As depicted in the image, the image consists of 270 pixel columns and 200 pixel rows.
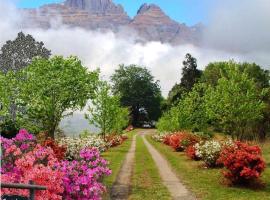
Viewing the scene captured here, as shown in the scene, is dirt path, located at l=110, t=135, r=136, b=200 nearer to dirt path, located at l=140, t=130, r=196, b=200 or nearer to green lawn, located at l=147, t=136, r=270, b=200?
dirt path, located at l=140, t=130, r=196, b=200

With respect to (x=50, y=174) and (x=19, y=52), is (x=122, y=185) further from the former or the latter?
(x=19, y=52)

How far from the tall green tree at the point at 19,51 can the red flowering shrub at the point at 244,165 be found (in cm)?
4257

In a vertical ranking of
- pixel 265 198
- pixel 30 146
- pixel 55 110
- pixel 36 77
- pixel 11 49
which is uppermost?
pixel 11 49

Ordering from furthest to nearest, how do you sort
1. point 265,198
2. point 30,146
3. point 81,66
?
point 81,66
point 265,198
point 30,146

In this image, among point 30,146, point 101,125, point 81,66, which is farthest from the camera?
point 101,125

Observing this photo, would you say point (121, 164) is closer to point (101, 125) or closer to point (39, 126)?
point (39, 126)

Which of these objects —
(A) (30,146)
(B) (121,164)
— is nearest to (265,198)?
(A) (30,146)

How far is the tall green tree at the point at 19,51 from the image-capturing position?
60656mm

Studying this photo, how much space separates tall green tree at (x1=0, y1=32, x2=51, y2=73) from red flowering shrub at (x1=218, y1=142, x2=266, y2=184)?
4257 cm

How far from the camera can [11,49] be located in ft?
200

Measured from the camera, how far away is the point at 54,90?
31.2m

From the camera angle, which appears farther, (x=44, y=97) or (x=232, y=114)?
(x=232, y=114)

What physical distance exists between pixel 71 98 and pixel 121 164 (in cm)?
496

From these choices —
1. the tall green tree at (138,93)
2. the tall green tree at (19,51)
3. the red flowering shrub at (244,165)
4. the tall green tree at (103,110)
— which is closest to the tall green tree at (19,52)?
the tall green tree at (19,51)
